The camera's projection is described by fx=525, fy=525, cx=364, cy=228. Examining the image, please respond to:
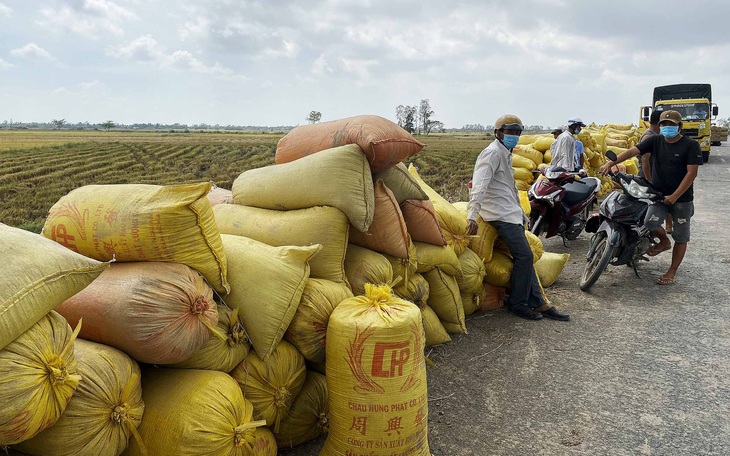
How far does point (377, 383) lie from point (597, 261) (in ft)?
11.8

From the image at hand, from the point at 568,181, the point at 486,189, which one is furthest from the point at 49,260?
the point at 568,181

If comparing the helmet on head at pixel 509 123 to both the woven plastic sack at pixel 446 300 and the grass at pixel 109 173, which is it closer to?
the woven plastic sack at pixel 446 300

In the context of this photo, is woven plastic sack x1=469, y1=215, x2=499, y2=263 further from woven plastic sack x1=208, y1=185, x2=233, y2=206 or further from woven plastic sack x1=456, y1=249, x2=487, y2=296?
woven plastic sack x1=208, y1=185, x2=233, y2=206

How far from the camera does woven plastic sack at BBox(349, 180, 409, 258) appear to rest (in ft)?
10.3

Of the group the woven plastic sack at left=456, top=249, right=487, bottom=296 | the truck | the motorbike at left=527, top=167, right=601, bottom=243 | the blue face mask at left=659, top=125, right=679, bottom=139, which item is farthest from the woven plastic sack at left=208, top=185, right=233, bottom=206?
the truck

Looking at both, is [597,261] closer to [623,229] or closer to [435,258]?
[623,229]

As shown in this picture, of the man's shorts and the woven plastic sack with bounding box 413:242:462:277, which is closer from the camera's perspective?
the woven plastic sack with bounding box 413:242:462:277

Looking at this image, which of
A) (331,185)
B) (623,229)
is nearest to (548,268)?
(623,229)

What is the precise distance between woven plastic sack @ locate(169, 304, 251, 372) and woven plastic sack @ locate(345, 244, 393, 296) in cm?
84

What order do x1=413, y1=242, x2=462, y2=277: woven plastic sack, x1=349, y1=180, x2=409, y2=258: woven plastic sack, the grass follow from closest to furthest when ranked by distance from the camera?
x1=349, y1=180, x2=409, y2=258: woven plastic sack → x1=413, y1=242, x2=462, y2=277: woven plastic sack → the grass

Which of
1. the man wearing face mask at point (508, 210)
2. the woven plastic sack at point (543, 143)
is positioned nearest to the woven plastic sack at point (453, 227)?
the man wearing face mask at point (508, 210)

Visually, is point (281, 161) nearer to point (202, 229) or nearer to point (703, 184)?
point (202, 229)

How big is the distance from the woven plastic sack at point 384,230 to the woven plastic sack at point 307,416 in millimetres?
888

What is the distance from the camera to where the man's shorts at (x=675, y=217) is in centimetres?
493
